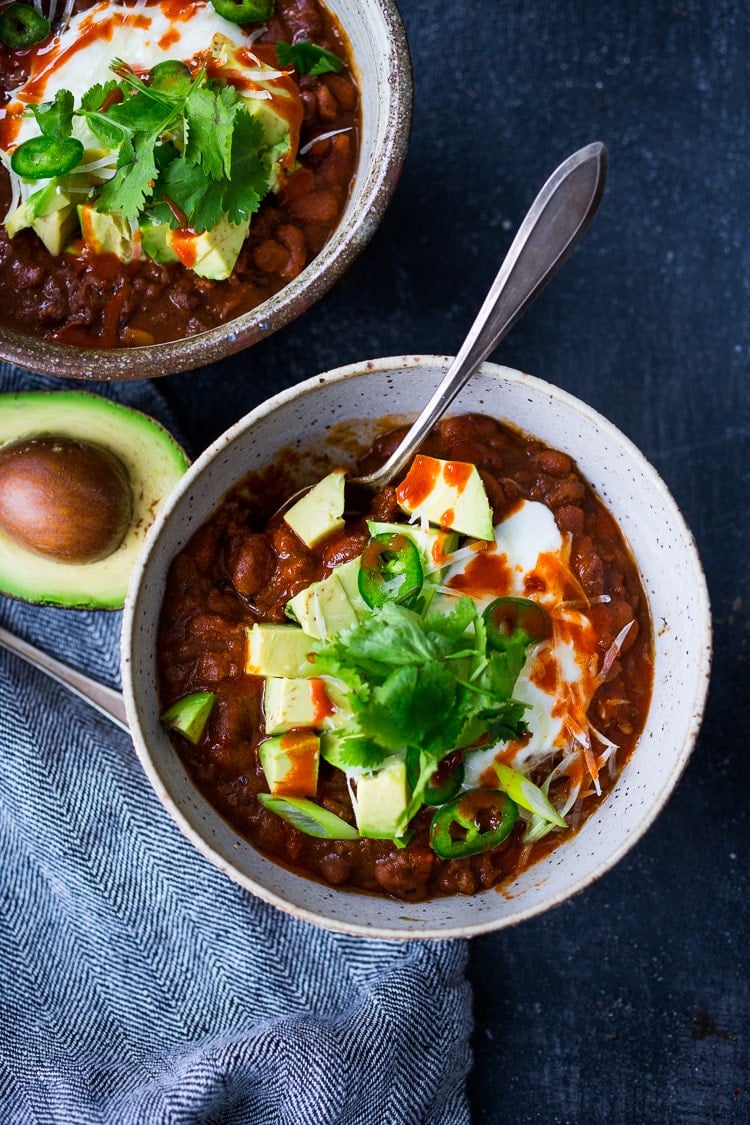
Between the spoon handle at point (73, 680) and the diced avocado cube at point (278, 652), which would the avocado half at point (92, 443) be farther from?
the diced avocado cube at point (278, 652)

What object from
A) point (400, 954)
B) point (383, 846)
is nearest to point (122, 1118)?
point (400, 954)

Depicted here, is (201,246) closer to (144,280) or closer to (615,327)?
(144,280)

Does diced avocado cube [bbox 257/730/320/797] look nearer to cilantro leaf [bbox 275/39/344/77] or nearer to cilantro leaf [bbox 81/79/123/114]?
cilantro leaf [bbox 81/79/123/114]

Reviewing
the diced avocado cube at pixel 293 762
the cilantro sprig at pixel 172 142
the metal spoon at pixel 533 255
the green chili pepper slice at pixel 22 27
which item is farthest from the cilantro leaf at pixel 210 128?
the diced avocado cube at pixel 293 762

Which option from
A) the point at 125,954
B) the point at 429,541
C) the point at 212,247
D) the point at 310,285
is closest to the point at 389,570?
the point at 429,541

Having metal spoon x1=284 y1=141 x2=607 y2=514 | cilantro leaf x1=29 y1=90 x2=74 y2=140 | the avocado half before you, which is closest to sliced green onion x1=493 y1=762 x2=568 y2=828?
metal spoon x1=284 y1=141 x2=607 y2=514

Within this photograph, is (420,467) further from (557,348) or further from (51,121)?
(51,121)
